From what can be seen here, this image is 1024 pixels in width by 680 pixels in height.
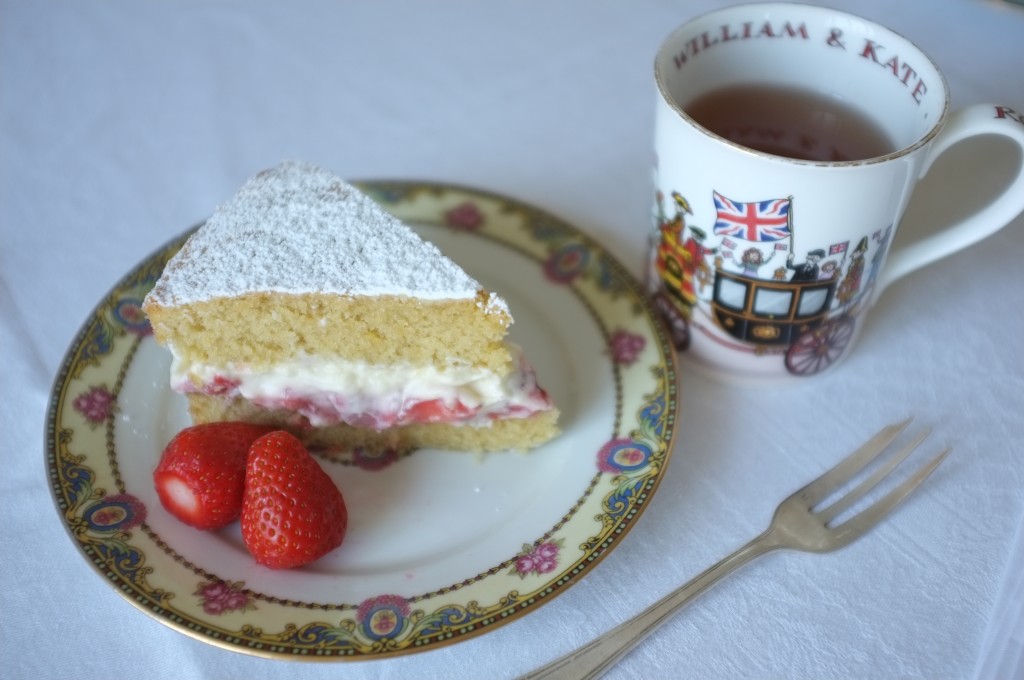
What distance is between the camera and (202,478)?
132 centimetres

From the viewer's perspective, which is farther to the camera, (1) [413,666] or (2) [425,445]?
(2) [425,445]

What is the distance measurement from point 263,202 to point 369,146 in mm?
592

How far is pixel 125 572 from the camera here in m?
1.25

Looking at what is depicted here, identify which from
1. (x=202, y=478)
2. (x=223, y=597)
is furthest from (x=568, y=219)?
(x=223, y=597)

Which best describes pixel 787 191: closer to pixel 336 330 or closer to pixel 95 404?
pixel 336 330

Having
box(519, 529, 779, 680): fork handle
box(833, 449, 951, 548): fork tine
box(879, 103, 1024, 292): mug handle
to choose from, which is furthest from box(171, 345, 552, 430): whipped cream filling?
box(879, 103, 1024, 292): mug handle

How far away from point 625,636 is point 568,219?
3.13ft

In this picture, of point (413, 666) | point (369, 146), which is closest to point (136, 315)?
point (369, 146)

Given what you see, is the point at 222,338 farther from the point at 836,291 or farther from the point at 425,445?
the point at 836,291

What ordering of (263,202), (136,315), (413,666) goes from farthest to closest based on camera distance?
(136,315) < (263,202) < (413,666)

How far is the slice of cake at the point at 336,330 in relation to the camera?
55.1 inches

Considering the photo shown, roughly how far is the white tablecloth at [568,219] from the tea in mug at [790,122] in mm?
369

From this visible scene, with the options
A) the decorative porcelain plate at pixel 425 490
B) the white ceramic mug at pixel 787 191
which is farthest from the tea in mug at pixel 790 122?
the decorative porcelain plate at pixel 425 490

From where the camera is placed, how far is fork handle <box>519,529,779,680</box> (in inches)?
47.5
